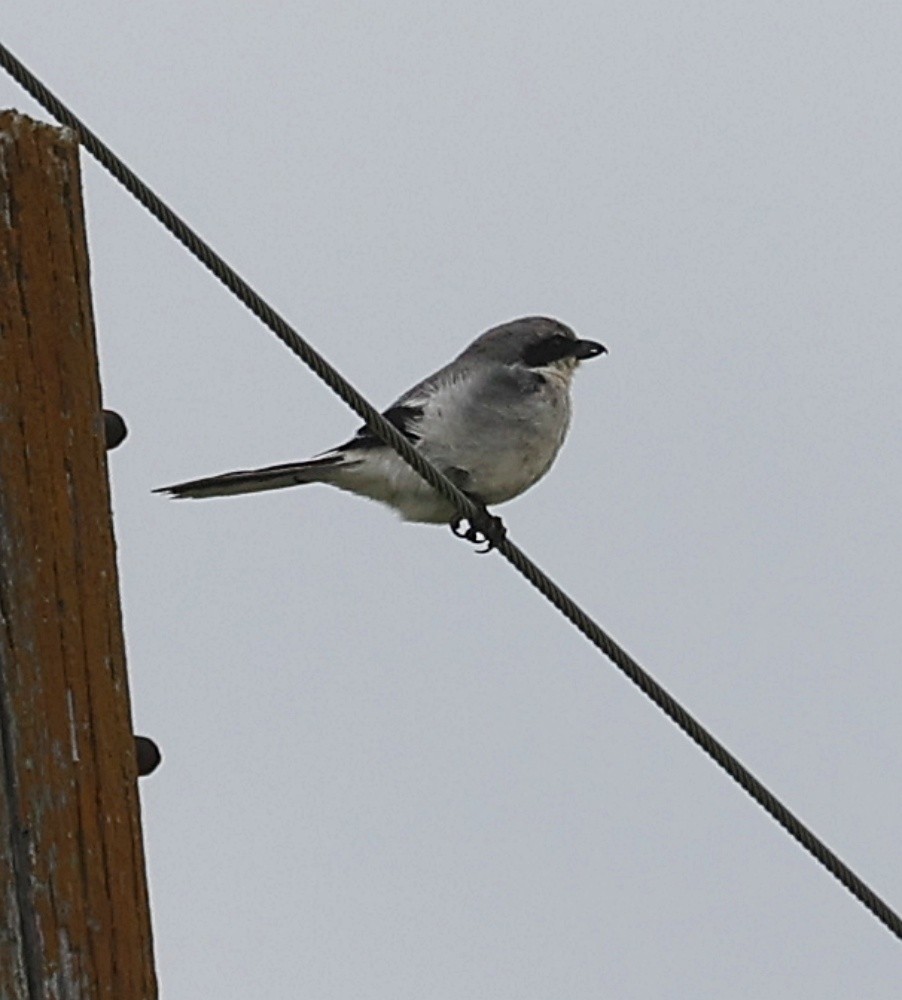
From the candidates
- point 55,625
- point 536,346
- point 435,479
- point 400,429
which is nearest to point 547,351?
point 536,346

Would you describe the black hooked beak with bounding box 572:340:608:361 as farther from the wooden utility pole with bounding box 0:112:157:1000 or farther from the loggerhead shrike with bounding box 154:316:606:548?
the wooden utility pole with bounding box 0:112:157:1000

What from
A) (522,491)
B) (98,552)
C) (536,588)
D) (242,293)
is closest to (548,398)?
(522,491)

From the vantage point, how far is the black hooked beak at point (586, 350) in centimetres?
690

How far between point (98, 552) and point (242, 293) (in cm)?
130

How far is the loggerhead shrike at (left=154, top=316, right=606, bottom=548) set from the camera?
6.30m

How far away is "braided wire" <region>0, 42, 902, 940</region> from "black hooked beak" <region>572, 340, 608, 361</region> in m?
3.04

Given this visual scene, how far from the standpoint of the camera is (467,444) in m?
6.32

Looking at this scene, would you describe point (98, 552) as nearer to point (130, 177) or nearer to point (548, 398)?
point (130, 177)

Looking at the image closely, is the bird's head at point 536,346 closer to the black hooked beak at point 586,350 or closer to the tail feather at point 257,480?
the black hooked beak at point 586,350

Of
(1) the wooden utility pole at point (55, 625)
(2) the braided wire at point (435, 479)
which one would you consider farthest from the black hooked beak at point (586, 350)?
Answer: (1) the wooden utility pole at point (55, 625)

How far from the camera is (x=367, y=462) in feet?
21.1

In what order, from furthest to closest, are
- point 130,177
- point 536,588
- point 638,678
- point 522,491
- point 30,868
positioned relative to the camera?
point 522,491, point 536,588, point 638,678, point 130,177, point 30,868

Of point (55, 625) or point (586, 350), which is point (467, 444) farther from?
point (55, 625)

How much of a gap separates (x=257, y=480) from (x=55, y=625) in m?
4.27
